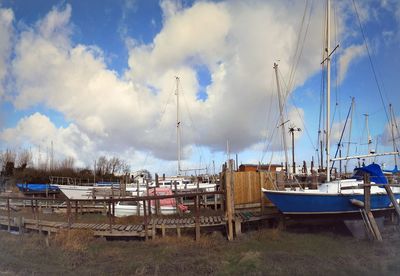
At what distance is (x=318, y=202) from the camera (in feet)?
58.6

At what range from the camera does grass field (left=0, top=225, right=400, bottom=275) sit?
12.0m

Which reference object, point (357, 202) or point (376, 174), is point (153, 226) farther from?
point (376, 174)

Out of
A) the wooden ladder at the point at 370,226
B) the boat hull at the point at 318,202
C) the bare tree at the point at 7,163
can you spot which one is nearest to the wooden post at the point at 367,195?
the wooden ladder at the point at 370,226

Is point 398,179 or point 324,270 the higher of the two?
point 398,179

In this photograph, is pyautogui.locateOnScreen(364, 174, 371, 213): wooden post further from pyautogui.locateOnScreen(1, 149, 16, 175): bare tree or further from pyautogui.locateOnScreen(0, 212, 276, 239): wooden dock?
pyautogui.locateOnScreen(1, 149, 16, 175): bare tree

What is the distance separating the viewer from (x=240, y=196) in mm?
20781

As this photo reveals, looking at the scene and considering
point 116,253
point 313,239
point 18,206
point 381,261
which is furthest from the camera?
point 18,206

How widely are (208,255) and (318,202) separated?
6568 mm

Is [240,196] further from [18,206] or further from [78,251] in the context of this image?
[18,206]

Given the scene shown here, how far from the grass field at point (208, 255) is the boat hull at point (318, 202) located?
117cm

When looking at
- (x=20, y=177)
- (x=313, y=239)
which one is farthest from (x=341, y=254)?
(x=20, y=177)

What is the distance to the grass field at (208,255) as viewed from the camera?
474 inches

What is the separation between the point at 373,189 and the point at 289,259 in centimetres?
829

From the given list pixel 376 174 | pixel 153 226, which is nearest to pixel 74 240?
pixel 153 226
